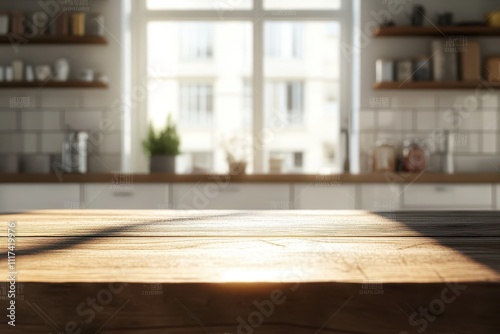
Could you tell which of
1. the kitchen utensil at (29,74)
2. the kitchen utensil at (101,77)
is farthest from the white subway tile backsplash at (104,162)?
the kitchen utensil at (29,74)

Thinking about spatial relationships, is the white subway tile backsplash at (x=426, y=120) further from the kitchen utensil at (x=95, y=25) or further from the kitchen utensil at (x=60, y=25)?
the kitchen utensil at (x=60, y=25)

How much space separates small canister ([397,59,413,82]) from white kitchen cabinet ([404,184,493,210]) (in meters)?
0.76

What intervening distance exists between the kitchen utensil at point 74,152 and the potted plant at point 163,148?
0.38m

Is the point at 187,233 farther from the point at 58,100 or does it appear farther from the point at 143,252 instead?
the point at 58,100

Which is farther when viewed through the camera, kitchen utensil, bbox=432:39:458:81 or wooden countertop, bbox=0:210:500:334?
kitchen utensil, bbox=432:39:458:81

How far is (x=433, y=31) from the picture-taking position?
330 cm

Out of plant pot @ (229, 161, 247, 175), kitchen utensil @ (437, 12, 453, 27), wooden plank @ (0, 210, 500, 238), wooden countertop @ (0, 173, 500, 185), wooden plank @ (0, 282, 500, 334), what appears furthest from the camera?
kitchen utensil @ (437, 12, 453, 27)

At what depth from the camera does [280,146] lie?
145 inches

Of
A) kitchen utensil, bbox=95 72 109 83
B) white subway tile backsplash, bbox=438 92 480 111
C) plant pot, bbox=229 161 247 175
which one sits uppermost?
kitchen utensil, bbox=95 72 109 83

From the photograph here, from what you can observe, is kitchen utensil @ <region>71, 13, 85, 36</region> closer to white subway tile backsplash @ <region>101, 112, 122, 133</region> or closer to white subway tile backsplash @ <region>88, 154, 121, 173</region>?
white subway tile backsplash @ <region>101, 112, 122, 133</region>

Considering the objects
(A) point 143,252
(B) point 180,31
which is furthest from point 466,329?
(B) point 180,31

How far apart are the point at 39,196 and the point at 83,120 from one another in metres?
0.67

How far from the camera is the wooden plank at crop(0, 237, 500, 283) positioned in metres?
0.59

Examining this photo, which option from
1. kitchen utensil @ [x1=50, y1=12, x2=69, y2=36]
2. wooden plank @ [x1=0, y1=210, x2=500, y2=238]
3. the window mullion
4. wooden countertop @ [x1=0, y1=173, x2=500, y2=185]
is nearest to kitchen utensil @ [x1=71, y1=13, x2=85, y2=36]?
kitchen utensil @ [x1=50, y1=12, x2=69, y2=36]
